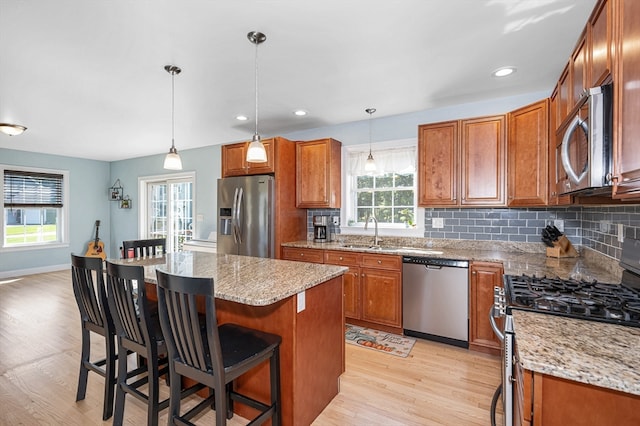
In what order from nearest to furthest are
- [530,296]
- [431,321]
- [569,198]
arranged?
[530,296], [569,198], [431,321]

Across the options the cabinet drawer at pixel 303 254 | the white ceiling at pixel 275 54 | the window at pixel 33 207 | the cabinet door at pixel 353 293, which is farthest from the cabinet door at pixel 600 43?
the window at pixel 33 207

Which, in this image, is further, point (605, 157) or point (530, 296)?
point (530, 296)

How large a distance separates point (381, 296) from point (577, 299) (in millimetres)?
2007

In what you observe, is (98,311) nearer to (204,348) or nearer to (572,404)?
(204,348)

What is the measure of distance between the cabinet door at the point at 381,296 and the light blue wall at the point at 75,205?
684 cm

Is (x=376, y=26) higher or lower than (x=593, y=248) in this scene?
higher

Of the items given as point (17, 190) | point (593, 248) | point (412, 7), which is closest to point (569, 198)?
point (593, 248)

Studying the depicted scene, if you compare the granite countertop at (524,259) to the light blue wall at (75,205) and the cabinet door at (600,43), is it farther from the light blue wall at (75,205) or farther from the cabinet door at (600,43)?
the light blue wall at (75,205)

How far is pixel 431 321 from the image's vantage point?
9.81 feet

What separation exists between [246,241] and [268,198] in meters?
0.64

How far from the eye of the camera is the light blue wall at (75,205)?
5.92 meters

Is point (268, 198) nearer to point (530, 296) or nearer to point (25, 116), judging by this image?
point (530, 296)

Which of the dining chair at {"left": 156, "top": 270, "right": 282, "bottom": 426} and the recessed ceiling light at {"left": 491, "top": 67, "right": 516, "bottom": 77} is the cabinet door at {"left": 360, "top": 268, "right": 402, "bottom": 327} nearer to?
the dining chair at {"left": 156, "top": 270, "right": 282, "bottom": 426}

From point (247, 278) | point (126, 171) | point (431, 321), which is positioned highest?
point (126, 171)
